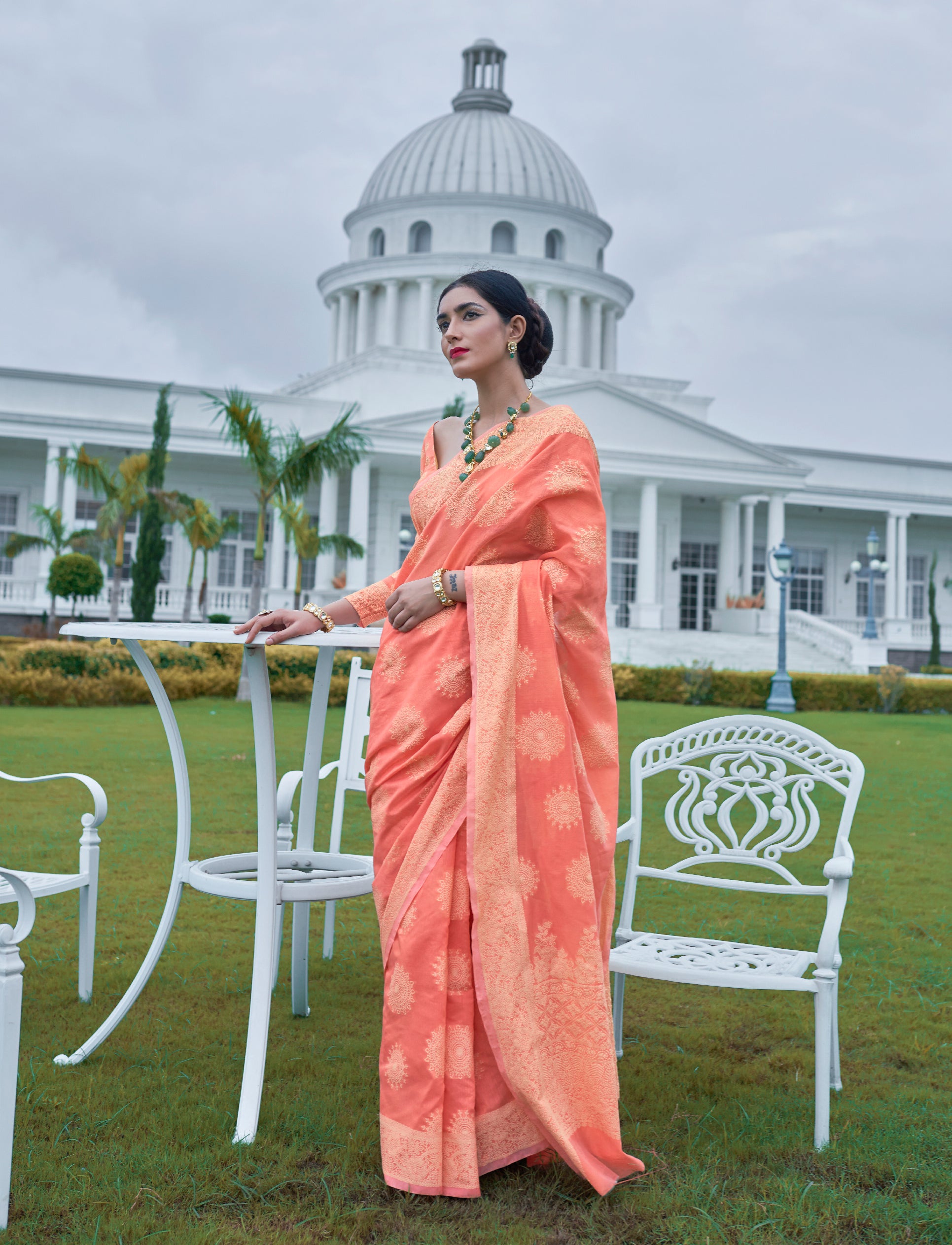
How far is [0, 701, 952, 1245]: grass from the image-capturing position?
2.31 meters

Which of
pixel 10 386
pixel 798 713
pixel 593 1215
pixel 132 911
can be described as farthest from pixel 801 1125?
pixel 10 386

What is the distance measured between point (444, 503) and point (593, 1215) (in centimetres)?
157

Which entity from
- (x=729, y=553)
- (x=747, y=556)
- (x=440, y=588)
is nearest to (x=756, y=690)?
(x=729, y=553)

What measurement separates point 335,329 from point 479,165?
6.43m

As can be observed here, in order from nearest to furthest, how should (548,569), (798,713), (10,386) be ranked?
(548,569) < (798,713) < (10,386)

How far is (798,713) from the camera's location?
17.1 meters

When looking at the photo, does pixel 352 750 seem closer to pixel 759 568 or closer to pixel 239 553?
pixel 239 553

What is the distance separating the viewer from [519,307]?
2.75 meters

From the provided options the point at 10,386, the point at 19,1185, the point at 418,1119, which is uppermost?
the point at 10,386

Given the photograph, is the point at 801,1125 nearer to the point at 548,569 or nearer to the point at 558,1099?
the point at 558,1099

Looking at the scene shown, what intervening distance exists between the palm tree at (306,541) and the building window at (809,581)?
13424 mm

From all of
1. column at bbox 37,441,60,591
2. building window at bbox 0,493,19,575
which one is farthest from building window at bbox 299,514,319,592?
building window at bbox 0,493,19,575

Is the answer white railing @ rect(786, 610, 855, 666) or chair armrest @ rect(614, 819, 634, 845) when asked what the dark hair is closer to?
chair armrest @ rect(614, 819, 634, 845)

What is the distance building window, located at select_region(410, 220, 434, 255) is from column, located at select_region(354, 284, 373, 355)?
1.74 m
